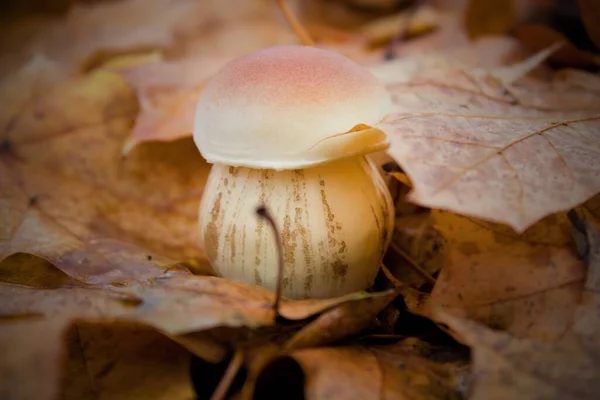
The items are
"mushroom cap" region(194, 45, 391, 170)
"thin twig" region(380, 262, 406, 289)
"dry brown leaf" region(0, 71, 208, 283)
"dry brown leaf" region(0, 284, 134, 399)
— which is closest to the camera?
"dry brown leaf" region(0, 284, 134, 399)

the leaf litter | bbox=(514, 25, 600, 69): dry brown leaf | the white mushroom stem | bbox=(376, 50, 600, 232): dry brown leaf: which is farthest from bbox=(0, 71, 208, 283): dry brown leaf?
bbox=(514, 25, 600, 69): dry brown leaf

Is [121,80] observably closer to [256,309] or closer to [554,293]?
[256,309]

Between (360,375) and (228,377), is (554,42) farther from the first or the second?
(228,377)

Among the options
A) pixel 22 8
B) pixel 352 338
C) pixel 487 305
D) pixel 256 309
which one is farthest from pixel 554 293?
pixel 22 8

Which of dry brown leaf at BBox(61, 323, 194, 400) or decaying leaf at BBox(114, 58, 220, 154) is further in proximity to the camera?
decaying leaf at BBox(114, 58, 220, 154)

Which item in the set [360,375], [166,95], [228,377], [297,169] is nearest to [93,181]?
[166,95]

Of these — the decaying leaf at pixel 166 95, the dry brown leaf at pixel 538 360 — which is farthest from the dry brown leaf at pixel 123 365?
the decaying leaf at pixel 166 95

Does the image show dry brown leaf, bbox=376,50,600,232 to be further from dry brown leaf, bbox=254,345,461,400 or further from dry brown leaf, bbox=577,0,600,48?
dry brown leaf, bbox=577,0,600,48
